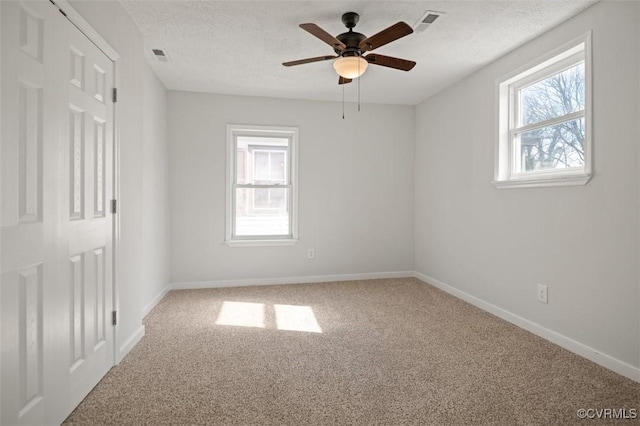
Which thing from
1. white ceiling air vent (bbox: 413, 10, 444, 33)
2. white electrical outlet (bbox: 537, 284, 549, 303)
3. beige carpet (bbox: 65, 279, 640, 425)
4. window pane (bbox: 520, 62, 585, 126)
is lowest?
beige carpet (bbox: 65, 279, 640, 425)

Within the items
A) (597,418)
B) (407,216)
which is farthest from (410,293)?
(597,418)

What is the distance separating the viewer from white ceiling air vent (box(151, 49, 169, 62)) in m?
3.07

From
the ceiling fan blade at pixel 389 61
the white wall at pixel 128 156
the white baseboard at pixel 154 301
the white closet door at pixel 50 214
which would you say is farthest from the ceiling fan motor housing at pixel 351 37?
the white baseboard at pixel 154 301

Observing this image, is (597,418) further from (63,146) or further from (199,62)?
(199,62)

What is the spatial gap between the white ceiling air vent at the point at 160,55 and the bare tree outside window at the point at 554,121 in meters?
3.37

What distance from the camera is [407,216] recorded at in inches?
193

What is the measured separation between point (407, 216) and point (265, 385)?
346cm

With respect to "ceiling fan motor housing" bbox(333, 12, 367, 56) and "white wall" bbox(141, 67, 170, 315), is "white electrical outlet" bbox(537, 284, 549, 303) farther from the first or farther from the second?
"white wall" bbox(141, 67, 170, 315)

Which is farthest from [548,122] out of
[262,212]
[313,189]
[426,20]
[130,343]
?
[130,343]

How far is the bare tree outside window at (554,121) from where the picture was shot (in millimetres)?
2568

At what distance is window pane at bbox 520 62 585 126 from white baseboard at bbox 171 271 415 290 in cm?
261

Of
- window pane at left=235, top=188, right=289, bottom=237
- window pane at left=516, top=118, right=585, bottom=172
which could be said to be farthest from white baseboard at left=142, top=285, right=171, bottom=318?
window pane at left=516, top=118, right=585, bottom=172

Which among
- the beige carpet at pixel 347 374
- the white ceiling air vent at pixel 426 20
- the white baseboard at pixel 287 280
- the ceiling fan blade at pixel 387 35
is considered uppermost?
the white ceiling air vent at pixel 426 20

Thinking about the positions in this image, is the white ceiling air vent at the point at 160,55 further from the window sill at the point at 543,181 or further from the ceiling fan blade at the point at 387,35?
the window sill at the point at 543,181
